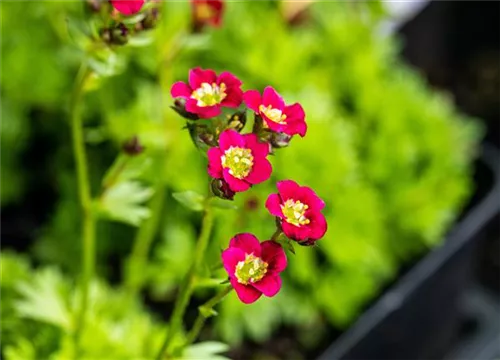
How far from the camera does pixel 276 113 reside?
56 cm

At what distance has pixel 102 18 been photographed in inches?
26.0

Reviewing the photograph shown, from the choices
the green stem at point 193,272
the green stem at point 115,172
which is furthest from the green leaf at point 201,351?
the green stem at point 115,172

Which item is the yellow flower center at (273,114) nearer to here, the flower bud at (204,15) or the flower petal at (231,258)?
the flower petal at (231,258)

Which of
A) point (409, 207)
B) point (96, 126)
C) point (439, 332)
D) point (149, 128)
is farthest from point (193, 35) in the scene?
point (439, 332)

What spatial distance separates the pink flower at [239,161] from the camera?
526 mm

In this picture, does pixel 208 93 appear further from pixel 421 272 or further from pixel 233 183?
pixel 421 272

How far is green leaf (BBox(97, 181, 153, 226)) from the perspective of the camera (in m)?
0.75

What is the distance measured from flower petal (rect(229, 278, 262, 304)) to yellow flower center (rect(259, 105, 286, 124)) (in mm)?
101

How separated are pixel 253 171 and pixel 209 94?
6 cm

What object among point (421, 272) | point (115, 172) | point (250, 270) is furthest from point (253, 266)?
point (421, 272)

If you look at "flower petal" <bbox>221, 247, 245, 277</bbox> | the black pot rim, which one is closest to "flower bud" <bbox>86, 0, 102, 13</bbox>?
"flower petal" <bbox>221, 247, 245, 277</bbox>

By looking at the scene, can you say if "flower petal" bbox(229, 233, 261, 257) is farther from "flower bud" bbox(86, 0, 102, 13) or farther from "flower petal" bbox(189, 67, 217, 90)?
"flower bud" bbox(86, 0, 102, 13)

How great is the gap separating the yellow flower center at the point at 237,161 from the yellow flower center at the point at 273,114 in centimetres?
3

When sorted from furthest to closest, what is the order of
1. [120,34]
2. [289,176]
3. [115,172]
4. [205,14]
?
[289,176] < [205,14] < [115,172] < [120,34]
